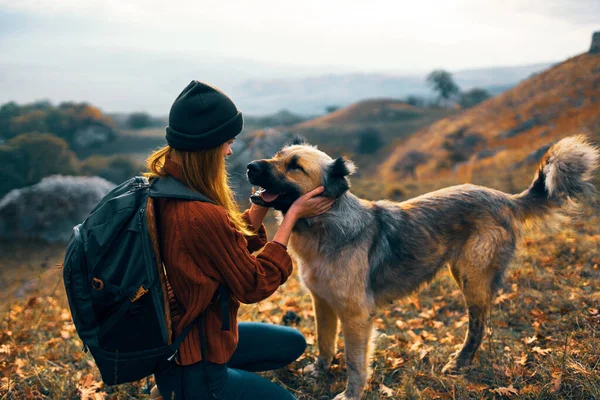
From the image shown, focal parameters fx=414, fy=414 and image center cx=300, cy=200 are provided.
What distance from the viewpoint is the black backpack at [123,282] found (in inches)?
86.2

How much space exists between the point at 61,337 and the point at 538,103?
28573mm

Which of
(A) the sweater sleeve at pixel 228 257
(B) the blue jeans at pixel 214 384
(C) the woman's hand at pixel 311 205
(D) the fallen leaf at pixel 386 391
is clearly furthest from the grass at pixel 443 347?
(A) the sweater sleeve at pixel 228 257

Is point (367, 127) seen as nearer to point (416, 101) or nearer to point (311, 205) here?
point (416, 101)

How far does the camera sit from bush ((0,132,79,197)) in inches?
864

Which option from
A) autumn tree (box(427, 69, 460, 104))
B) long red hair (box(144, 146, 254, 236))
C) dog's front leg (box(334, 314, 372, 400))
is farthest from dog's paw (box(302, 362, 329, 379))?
autumn tree (box(427, 69, 460, 104))

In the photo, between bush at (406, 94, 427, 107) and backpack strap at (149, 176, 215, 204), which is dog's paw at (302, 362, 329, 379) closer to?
backpack strap at (149, 176, 215, 204)

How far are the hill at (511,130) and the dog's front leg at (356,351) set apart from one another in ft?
36.7

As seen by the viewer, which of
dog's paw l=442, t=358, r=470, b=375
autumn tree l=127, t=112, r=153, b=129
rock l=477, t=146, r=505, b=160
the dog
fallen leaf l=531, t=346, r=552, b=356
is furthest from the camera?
autumn tree l=127, t=112, r=153, b=129

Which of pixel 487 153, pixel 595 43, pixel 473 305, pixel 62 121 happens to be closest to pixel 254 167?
pixel 473 305

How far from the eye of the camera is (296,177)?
10.4ft

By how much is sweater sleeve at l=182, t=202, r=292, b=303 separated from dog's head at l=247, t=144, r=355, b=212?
27.2 inches

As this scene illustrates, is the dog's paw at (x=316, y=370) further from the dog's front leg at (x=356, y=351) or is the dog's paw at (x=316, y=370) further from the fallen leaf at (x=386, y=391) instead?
the fallen leaf at (x=386, y=391)

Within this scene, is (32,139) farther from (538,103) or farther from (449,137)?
(538,103)

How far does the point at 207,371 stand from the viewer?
250 cm
